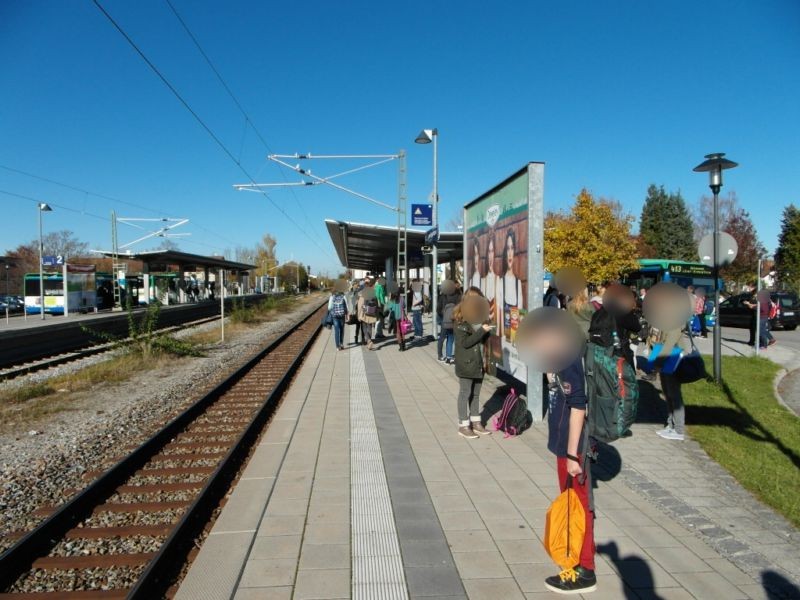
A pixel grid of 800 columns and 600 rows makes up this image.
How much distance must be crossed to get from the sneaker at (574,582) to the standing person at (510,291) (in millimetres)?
4416

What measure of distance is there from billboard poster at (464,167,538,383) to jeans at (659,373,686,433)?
66.9 inches

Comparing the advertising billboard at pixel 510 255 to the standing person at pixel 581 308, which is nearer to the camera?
the standing person at pixel 581 308

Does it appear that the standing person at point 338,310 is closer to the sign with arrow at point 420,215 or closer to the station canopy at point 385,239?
the sign with arrow at point 420,215

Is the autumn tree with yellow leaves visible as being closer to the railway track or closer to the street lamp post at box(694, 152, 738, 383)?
the street lamp post at box(694, 152, 738, 383)

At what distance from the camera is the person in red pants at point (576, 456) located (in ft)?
10.7

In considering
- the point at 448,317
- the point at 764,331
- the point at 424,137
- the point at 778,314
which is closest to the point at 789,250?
the point at 778,314

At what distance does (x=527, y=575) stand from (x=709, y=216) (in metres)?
61.0

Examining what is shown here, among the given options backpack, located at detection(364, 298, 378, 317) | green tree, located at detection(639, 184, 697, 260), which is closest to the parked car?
backpack, located at detection(364, 298, 378, 317)

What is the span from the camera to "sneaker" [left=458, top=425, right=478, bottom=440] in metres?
6.65

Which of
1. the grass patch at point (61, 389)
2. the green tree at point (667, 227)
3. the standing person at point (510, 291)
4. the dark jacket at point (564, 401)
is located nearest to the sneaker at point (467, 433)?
the standing person at point (510, 291)

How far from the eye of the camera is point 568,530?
3.26 m

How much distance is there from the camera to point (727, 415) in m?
7.95

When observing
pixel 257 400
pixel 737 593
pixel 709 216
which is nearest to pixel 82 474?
pixel 257 400

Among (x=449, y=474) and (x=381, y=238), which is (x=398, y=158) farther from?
(x=449, y=474)
